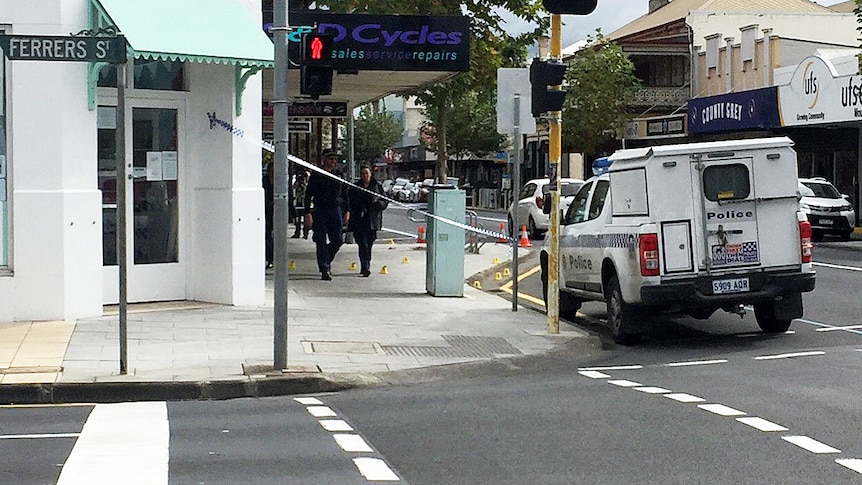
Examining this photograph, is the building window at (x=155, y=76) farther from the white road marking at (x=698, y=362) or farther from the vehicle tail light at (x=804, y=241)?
the vehicle tail light at (x=804, y=241)

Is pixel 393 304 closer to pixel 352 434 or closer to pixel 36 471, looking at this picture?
pixel 352 434

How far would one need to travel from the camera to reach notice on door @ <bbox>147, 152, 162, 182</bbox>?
606 inches

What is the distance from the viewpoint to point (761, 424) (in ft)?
28.0

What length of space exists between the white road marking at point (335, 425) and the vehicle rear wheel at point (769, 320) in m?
6.71

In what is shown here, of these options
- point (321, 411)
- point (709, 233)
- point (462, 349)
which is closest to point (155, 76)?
point (462, 349)

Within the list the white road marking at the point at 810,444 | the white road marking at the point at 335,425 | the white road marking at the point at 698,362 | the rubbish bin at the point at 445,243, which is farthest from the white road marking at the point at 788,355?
the rubbish bin at the point at 445,243

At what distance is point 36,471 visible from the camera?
7152 mm

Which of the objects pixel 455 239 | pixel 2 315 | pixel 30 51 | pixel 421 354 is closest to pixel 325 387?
pixel 421 354

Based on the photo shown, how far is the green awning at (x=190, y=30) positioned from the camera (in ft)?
45.6

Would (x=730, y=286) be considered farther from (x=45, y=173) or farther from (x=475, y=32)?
(x=475, y=32)

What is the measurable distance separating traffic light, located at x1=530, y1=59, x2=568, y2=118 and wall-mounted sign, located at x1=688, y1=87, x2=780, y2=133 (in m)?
26.1

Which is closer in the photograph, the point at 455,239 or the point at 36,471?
the point at 36,471

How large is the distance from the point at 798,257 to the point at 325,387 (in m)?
5.87

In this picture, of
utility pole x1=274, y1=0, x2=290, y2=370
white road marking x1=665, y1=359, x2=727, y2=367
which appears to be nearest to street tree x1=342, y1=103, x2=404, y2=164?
white road marking x1=665, y1=359, x2=727, y2=367
